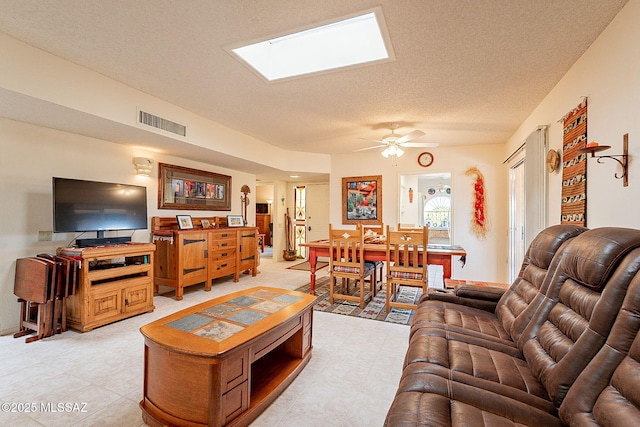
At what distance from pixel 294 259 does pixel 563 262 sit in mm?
6431

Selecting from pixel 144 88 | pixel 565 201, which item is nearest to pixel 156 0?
pixel 144 88

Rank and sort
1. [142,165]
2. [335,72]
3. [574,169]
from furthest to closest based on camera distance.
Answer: [142,165] < [335,72] < [574,169]

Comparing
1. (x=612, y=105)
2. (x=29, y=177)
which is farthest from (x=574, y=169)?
(x=29, y=177)

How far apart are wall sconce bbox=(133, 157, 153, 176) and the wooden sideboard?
2.27ft

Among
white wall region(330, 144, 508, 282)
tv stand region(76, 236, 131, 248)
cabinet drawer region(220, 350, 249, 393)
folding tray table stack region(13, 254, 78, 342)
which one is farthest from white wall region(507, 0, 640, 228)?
tv stand region(76, 236, 131, 248)

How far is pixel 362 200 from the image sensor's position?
6109 millimetres

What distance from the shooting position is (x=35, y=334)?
2.81 metres

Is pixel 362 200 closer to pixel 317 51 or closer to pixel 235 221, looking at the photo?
pixel 235 221

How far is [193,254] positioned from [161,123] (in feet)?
6.18

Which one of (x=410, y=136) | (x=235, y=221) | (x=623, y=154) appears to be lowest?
(x=235, y=221)

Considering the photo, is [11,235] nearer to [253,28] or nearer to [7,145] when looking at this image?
[7,145]

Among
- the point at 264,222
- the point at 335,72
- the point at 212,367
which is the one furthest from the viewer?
the point at 264,222

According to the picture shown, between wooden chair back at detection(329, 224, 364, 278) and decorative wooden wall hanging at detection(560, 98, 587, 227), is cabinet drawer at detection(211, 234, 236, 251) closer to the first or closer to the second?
wooden chair back at detection(329, 224, 364, 278)

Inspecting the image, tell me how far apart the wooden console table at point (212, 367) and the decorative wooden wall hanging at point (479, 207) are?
4.41 meters
